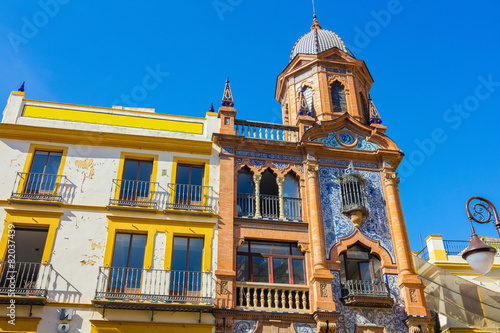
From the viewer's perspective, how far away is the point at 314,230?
2020 cm

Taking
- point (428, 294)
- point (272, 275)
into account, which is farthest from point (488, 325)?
point (272, 275)

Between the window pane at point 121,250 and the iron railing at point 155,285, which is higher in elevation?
the window pane at point 121,250

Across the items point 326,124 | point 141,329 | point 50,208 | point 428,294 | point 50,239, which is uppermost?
point 326,124

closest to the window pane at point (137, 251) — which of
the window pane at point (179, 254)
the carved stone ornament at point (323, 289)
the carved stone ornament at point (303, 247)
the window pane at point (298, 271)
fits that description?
the window pane at point (179, 254)

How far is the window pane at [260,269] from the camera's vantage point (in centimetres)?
1934

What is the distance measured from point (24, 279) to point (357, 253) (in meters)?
13.1

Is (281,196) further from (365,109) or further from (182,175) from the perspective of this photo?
(365,109)

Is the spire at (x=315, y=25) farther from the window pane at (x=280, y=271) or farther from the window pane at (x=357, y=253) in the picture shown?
the window pane at (x=280, y=271)

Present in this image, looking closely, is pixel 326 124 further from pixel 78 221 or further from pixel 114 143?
pixel 78 221

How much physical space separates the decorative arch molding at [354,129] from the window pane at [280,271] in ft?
20.2

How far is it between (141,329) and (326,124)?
1198 centimetres

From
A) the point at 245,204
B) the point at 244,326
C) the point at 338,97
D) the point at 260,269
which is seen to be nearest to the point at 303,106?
the point at 338,97

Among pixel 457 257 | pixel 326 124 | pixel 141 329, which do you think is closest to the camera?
pixel 141 329

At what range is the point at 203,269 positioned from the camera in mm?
18812
